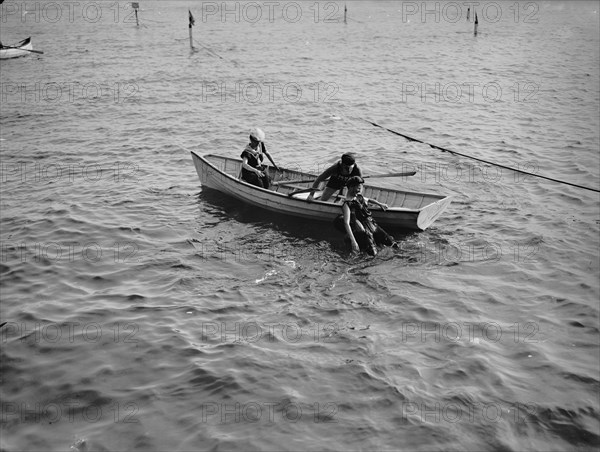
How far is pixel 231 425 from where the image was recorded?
902cm

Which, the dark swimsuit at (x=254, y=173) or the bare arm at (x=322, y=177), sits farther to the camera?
the dark swimsuit at (x=254, y=173)

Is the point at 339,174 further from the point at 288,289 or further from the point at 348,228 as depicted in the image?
the point at 288,289

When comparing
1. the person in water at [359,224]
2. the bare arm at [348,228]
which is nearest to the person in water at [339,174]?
the person in water at [359,224]

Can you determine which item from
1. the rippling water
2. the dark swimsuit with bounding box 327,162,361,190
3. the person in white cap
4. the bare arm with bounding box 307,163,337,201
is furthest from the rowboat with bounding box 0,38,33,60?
the dark swimsuit with bounding box 327,162,361,190

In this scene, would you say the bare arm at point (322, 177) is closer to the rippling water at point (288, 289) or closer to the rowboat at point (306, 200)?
the rowboat at point (306, 200)

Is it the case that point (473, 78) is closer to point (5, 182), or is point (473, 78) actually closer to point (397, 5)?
point (5, 182)

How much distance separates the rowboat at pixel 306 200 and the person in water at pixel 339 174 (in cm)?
34

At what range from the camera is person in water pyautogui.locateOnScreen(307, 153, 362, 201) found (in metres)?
14.3

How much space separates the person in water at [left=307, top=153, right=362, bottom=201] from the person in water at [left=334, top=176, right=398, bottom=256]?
32 centimetres

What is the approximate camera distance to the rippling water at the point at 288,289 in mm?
9141

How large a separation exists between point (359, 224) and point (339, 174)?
4.92 ft

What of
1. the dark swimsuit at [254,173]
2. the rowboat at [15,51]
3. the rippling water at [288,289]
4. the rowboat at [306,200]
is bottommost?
the rippling water at [288,289]

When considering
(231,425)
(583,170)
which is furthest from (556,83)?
(231,425)

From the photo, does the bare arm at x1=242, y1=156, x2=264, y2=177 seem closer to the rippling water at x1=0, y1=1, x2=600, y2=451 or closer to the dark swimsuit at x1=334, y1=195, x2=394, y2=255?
the rippling water at x1=0, y1=1, x2=600, y2=451
